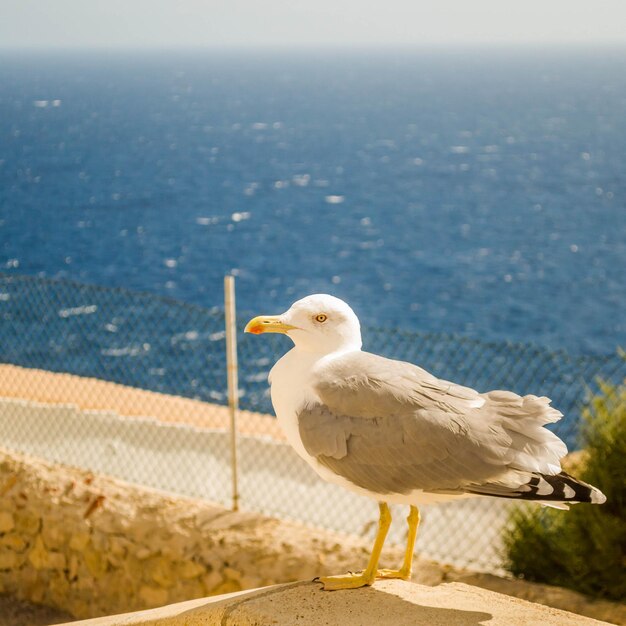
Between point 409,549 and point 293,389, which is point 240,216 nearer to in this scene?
point 409,549

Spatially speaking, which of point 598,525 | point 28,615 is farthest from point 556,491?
point 28,615

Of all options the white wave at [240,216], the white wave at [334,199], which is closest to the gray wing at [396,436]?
the white wave at [240,216]

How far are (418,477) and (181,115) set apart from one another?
115151 millimetres

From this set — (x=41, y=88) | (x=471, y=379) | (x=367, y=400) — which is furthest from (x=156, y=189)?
(x=41, y=88)

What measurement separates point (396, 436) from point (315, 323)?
61 cm

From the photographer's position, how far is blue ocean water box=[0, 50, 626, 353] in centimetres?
3884

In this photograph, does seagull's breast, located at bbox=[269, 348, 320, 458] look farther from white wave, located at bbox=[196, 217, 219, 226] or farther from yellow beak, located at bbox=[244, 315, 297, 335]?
white wave, located at bbox=[196, 217, 219, 226]

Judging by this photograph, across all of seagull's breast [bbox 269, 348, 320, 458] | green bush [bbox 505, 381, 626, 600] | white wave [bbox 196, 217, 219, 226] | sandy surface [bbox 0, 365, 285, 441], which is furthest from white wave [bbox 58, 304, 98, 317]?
seagull's breast [bbox 269, 348, 320, 458]

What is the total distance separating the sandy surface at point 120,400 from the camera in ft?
38.4

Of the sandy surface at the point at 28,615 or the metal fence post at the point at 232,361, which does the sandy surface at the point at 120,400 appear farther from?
the metal fence post at the point at 232,361

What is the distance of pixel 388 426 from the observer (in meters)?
4.57

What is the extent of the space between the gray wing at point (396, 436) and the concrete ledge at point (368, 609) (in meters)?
0.63

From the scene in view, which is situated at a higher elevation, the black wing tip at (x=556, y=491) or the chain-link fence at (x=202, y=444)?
the black wing tip at (x=556, y=491)

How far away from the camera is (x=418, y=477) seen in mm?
4566
